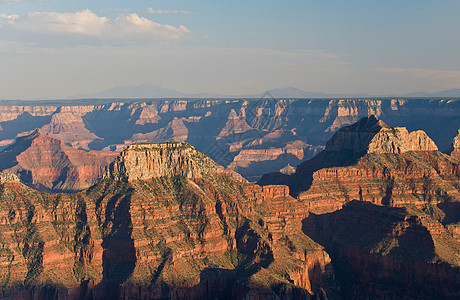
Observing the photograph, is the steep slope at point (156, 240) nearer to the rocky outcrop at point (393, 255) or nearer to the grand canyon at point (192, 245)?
the grand canyon at point (192, 245)

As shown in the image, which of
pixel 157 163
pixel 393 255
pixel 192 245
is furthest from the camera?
pixel 157 163

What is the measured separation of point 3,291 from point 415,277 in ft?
281

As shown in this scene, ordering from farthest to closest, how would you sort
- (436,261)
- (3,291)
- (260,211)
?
(260,211) < (436,261) < (3,291)

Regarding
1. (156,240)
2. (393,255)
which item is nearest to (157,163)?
(156,240)

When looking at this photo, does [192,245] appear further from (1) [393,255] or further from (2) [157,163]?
(1) [393,255]

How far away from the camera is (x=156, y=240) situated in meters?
162

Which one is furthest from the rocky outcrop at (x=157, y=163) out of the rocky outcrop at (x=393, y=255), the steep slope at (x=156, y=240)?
the rocky outcrop at (x=393, y=255)

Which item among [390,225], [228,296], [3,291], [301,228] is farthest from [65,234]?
[390,225]

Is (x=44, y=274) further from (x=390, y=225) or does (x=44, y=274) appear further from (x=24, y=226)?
(x=390, y=225)

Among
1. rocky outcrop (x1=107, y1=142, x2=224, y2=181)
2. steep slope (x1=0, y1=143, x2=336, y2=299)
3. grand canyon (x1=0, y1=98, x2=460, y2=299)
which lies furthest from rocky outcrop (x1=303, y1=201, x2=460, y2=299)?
rocky outcrop (x1=107, y1=142, x2=224, y2=181)

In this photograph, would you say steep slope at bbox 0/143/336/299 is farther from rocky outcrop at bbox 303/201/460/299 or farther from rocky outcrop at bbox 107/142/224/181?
rocky outcrop at bbox 303/201/460/299

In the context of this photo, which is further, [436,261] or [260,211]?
[260,211]

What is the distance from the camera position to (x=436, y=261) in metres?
157

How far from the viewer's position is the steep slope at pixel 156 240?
5979 inches
